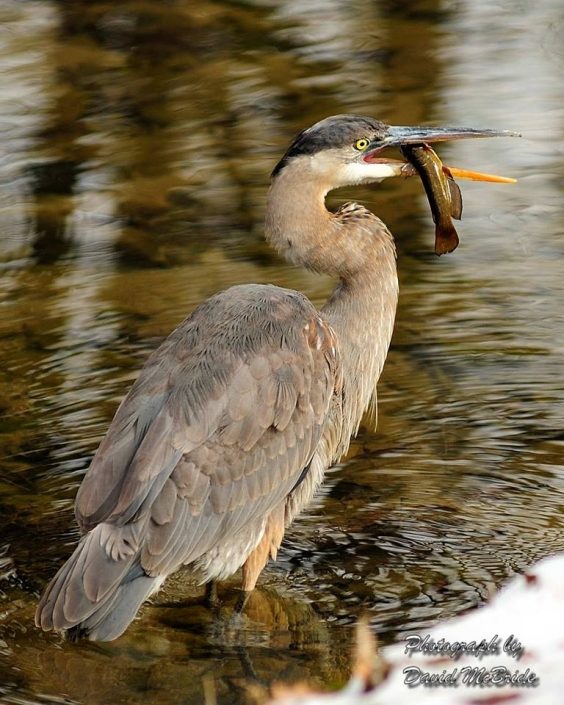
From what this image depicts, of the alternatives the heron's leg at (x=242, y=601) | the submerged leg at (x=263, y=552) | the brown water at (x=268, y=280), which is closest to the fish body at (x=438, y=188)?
the brown water at (x=268, y=280)

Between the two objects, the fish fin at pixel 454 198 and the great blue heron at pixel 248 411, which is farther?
the fish fin at pixel 454 198

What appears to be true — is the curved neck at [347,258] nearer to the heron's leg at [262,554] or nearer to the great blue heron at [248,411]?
the great blue heron at [248,411]

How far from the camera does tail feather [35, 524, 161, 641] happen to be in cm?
453

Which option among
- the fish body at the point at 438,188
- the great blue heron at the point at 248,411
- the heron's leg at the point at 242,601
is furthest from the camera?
the fish body at the point at 438,188

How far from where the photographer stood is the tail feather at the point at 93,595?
14.9 feet

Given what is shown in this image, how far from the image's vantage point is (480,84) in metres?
10.8

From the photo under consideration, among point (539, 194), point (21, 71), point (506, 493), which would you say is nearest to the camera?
point (506, 493)

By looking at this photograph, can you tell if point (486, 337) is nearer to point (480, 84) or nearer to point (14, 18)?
point (480, 84)

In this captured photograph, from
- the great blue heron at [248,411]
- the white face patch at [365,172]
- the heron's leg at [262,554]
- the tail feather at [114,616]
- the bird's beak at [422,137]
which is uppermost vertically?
the bird's beak at [422,137]

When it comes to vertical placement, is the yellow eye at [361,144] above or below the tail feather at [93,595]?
above

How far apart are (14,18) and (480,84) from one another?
4542 millimetres

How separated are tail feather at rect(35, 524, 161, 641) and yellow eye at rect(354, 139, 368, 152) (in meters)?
1.96

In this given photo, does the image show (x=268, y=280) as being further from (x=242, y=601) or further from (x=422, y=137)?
(x=242, y=601)

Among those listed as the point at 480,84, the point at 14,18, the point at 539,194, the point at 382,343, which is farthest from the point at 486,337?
the point at 14,18
